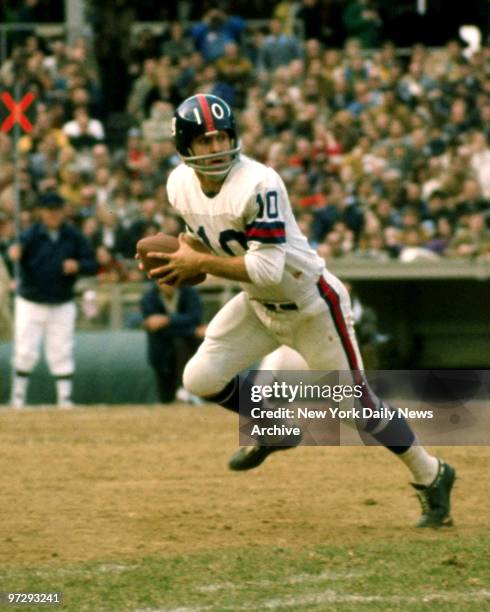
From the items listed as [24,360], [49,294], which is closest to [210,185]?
[49,294]

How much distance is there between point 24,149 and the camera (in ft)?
52.6

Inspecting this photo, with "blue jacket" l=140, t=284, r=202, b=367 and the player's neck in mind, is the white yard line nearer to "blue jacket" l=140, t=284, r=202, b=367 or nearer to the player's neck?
the player's neck

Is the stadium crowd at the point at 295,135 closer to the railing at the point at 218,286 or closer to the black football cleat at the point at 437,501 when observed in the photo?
the railing at the point at 218,286

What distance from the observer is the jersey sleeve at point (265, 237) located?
20.1ft

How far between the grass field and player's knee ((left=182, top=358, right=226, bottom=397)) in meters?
0.65

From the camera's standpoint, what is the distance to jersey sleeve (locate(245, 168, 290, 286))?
6.12 meters

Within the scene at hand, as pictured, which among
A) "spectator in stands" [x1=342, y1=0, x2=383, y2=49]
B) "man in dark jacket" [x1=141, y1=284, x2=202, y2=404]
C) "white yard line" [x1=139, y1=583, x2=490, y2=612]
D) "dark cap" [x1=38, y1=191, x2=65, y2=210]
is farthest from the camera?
"spectator in stands" [x1=342, y1=0, x2=383, y2=49]

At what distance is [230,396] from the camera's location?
677 centimetres

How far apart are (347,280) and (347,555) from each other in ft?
26.0

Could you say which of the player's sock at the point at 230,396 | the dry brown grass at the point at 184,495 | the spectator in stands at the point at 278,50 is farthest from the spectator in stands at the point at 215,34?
the player's sock at the point at 230,396

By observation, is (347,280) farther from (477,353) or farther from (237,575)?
(237,575)

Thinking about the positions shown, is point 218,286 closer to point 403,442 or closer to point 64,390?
point 64,390

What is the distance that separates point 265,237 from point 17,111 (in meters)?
7.72

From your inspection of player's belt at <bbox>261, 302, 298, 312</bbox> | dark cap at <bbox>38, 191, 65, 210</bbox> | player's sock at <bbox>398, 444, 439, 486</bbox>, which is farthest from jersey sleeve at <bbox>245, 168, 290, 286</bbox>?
dark cap at <bbox>38, 191, 65, 210</bbox>
